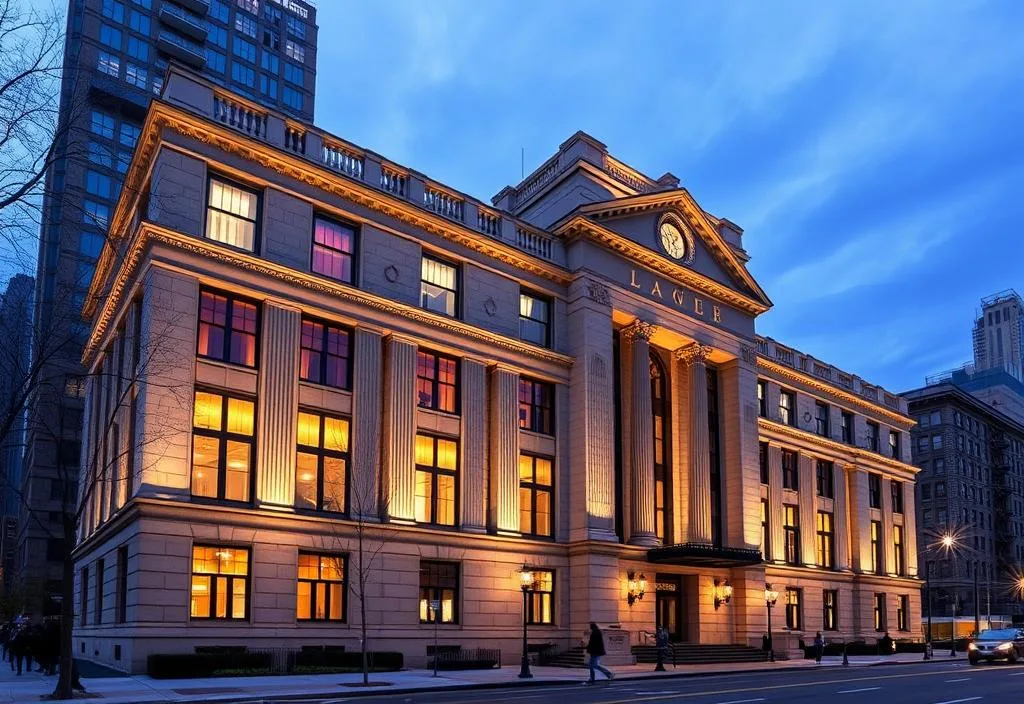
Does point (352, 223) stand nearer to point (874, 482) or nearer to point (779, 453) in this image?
point (779, 453)

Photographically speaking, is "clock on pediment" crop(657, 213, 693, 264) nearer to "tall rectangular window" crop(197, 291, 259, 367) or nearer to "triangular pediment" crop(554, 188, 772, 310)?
"triangular pediment" crop(554, 188, 772, 310)

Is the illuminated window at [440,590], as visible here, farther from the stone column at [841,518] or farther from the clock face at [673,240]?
the stone column at [841,518]

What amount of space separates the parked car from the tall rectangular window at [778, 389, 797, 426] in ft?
67.9

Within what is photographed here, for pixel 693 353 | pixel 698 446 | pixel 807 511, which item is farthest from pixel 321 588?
pixel 807 511

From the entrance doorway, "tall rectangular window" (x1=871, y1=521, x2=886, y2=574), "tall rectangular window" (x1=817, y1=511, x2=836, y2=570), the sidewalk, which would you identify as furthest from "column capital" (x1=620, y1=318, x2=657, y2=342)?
"tall rectangular window" (x1=871, y1=521, x2=886, y2=574)

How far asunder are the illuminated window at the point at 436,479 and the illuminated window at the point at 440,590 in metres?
1.73

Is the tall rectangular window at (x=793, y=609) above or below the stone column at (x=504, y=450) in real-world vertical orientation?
below

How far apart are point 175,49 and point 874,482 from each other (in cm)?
7984

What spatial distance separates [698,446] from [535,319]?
38.0 ft

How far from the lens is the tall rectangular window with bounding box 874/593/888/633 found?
210 feet

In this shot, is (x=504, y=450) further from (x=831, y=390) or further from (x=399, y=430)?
(x=831, y=390)

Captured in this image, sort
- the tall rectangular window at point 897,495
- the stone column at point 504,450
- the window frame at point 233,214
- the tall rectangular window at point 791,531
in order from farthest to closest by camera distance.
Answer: the tall rectangular window at point 897,495 < the tall rectangular window at point 791,531 < the stone column at point 504,450 < the window frame at point 233,214

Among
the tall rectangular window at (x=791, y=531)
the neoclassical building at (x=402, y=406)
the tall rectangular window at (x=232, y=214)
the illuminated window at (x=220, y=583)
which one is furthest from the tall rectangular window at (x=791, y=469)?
the tall rectangular window at (x=232, y=214)

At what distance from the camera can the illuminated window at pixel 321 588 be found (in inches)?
1286
